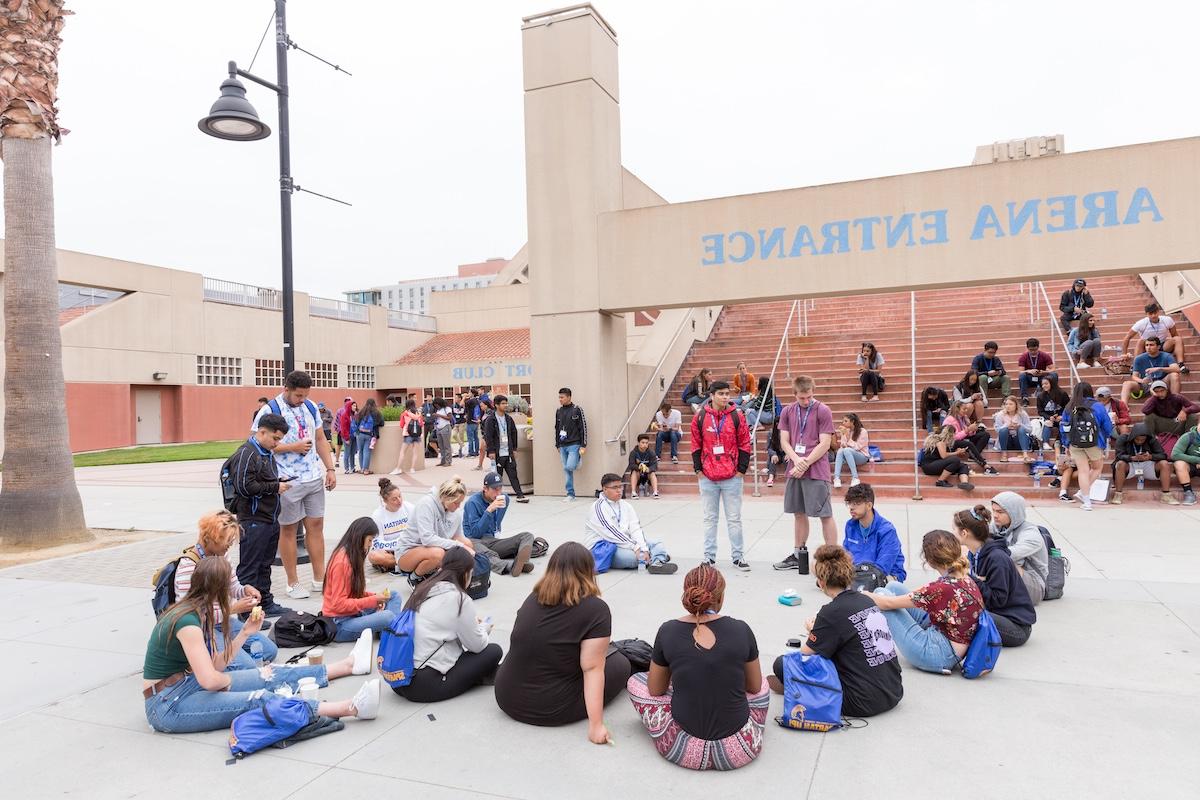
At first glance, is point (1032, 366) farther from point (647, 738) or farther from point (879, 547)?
point (647, 738)

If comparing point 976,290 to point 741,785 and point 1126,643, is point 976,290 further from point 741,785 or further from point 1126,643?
point 741,785

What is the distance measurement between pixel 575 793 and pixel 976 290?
59.6ft

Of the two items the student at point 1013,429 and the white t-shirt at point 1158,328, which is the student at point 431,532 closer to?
the student at point 1013,429

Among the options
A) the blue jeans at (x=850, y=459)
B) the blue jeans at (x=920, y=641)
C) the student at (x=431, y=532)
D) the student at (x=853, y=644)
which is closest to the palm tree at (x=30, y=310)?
the student at (x=431, y=532)

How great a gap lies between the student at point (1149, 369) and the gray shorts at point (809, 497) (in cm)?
726

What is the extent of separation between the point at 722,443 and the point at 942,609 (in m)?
3.10

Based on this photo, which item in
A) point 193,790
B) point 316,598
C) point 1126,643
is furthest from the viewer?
point 316,598

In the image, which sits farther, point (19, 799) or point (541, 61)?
point (541, 61)

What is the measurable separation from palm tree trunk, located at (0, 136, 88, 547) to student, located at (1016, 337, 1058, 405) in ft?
47.5

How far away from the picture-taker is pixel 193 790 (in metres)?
3.38

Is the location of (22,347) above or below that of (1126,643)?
above

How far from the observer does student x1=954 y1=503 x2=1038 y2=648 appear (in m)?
4.89

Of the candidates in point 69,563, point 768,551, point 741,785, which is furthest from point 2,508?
point 741,785

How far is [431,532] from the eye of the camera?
6.64m
